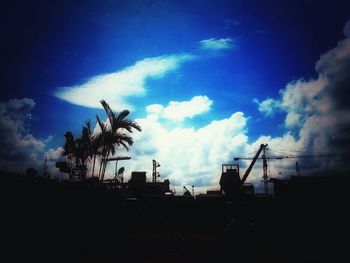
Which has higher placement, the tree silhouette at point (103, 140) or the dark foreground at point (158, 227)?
the tree silhouette at point (103, 140)

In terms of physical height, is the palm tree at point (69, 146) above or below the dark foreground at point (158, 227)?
above

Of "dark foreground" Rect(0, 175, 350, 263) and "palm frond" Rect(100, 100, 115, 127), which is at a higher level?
"palm frond" Rect(100, 100, 115, 127)

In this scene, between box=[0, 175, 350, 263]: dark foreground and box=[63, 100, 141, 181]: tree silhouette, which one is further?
box=[63, 100, 141, 181]: tree silhouette

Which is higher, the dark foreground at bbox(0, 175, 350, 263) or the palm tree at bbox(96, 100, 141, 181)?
the palm tree at bbox(96, 100, 141, 181)

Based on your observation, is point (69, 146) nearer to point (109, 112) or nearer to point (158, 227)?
point (109, 112)

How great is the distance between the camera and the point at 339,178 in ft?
33.7

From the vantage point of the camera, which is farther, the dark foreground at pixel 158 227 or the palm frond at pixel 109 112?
the palm frond at pixel 109 112

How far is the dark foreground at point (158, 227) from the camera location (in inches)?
149

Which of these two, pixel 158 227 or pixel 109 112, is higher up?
pixel 109 112

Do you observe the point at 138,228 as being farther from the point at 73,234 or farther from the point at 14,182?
the point at 14,182

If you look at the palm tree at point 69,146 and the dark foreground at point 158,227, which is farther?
the palm tree at point 69,146

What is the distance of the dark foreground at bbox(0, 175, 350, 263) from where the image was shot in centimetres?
378

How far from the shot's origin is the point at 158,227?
9680 mm

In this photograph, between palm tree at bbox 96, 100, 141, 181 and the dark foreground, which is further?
palm tree at bbox 96, 100, 141, 181
